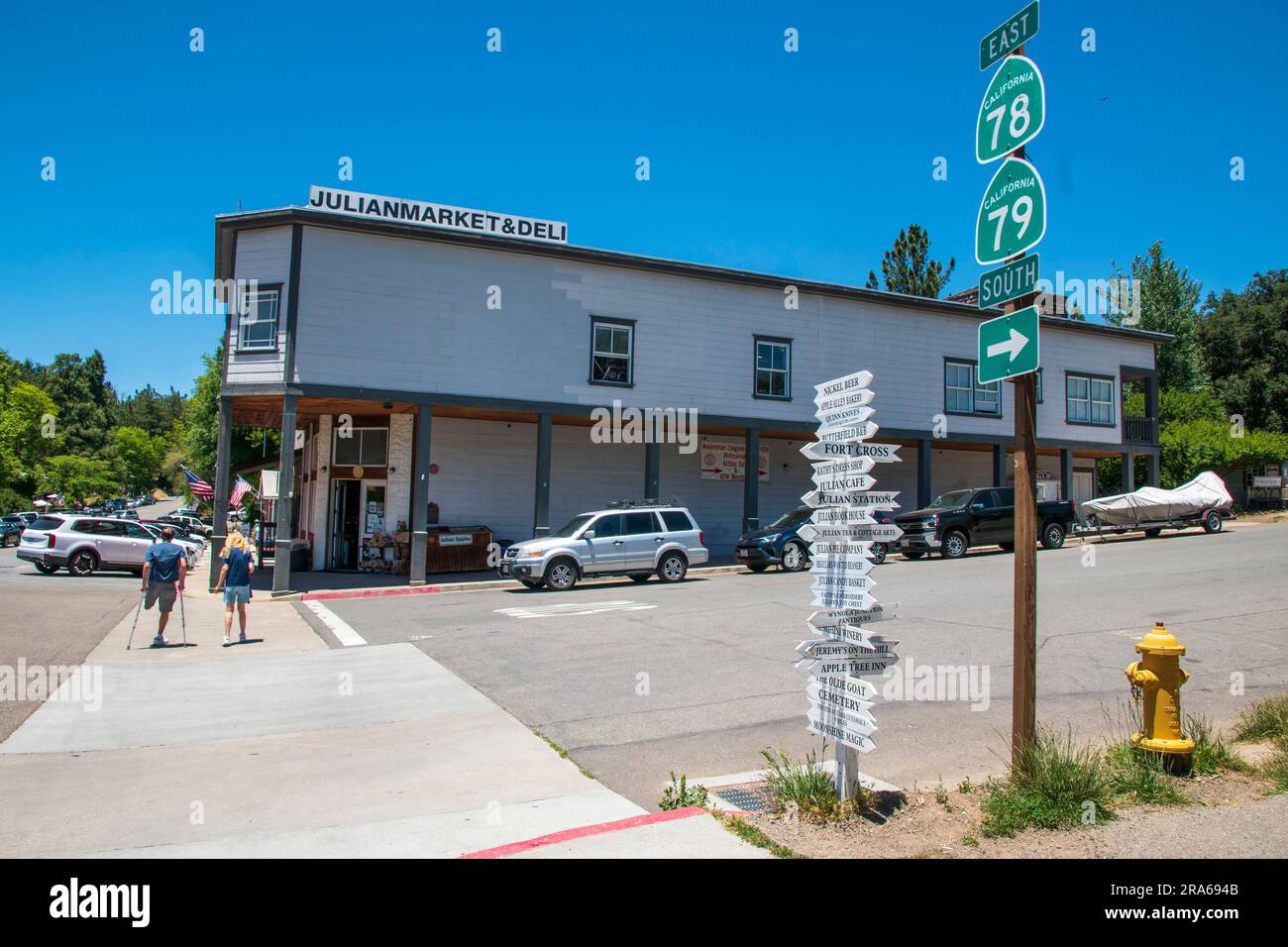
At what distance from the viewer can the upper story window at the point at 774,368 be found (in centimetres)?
2622

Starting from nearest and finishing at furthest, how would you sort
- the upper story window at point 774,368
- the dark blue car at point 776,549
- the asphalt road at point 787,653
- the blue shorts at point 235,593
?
the asphalt road at point 787,653 < the blue shorts at point 235,593 < the dark blue car at point 776,549 < the upper story window at point 774,368

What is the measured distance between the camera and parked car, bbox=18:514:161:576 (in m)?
25.5

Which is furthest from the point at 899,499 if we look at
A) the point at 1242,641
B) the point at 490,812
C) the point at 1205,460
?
the point at 490,812

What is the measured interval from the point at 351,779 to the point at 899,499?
28425 millimetres

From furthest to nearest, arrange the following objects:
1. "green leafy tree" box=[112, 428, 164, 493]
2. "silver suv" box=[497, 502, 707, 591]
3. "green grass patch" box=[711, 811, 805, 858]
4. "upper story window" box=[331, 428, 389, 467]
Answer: "green leafy tree" box=[112, 428, 164, 493] → "upper story window" box=[331, 428, 389, 467] → "silver suv" box=[497, 502, 707, 591] → "green grass patch" box=[711, 811, 805, 858]

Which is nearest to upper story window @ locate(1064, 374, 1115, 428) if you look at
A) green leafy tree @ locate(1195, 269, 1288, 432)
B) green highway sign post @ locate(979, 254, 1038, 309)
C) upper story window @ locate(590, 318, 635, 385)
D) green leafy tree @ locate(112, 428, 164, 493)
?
upper story window @ locate(590, 318, 635, 385)

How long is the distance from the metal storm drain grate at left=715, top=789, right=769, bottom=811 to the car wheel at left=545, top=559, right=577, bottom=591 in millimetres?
13653

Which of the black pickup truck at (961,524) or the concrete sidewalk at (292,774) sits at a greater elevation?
the black pickup truck at (961,524)

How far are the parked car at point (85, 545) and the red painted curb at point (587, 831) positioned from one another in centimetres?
2488

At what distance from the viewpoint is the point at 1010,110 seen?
5762mm

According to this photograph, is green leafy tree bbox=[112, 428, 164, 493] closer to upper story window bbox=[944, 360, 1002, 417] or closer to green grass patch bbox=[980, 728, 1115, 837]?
upper story window bbox=[944, 360, 1002, 417]

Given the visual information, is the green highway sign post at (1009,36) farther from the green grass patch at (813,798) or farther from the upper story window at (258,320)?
the upper story window at (258,320)

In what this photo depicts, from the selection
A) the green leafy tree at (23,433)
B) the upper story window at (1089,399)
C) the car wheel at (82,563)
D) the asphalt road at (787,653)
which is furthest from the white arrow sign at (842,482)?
the green leafy tree at (23,433)
